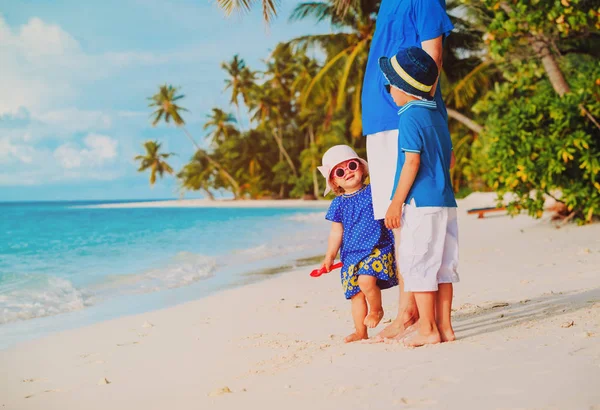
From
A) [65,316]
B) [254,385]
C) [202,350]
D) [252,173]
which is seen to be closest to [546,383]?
[254,385]

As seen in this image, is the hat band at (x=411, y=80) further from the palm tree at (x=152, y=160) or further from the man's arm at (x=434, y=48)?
the palm tree at (x=152, y=160)

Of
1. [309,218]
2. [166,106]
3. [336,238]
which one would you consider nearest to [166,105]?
[166,106]

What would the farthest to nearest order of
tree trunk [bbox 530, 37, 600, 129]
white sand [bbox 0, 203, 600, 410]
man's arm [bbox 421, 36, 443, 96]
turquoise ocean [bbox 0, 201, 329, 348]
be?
tree trunk [bbox 530, 37, 600, 129] → turquoise ocean [bbox 0, 201, 329, 348] → man's arm [bbox 421, 36, 443, 96] → white sand [bbox 0, 203, 600, 410]

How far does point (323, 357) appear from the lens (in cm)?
294

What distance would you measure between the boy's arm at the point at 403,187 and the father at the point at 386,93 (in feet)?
0.84

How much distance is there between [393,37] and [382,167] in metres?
0.70

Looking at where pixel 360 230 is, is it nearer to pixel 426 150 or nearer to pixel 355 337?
pixel 355 337

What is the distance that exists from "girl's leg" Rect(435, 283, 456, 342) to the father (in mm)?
289

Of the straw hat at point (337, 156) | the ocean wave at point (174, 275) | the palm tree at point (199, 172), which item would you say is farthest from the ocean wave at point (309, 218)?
the palm tree at point (199, 172)

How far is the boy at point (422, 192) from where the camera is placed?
2.78 metres

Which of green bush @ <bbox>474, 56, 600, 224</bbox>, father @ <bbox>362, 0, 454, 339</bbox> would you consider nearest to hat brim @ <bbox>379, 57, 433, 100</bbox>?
father @ <bbox>362, 0, 454, 339</bbox>

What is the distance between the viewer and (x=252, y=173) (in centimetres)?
4569

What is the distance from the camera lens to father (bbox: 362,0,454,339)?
3020 mm

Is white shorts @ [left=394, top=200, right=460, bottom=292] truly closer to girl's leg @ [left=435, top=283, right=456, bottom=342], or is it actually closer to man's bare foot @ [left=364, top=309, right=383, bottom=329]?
girl's leg @ [left=435, top=283, right=456, bottom=342]
